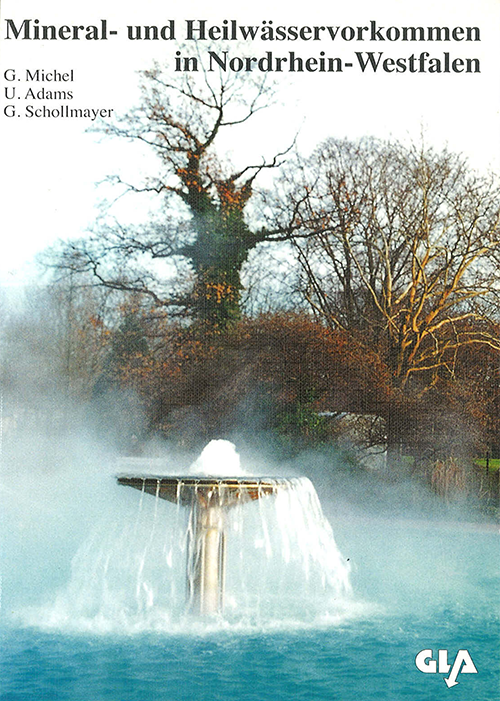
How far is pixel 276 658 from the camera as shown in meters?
4.54

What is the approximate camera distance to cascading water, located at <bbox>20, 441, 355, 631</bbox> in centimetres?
498

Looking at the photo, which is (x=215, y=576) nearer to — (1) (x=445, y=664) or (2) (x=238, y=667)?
(2) (x=238, y=667)

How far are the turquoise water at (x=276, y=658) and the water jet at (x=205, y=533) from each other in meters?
0.26

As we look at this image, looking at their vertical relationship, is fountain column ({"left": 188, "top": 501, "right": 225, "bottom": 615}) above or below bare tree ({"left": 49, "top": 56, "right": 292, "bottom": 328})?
below

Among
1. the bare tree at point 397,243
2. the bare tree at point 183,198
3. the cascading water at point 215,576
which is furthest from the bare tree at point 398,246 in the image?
the cascading water at point 215,576

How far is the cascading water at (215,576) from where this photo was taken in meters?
4.98

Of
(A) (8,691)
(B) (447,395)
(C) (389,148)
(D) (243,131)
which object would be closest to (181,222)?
(D) (243,131)

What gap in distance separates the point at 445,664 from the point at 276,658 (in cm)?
92

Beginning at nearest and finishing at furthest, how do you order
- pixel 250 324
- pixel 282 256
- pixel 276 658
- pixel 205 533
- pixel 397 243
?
pixel 276 658 < pixel 205 533 < pixel 250 324 < pixel 397 243 < pixel 282 256

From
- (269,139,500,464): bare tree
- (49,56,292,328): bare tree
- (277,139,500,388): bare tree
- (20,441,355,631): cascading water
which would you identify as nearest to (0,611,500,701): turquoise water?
(20,441,355,631): cascading water

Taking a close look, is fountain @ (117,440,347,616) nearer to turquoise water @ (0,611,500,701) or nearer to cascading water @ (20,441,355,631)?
cascading water @ (20,441,355,631)

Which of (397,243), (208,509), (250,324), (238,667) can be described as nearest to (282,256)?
(397,243)

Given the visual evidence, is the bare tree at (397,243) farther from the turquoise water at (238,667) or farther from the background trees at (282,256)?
the turquoise water at (238,667)

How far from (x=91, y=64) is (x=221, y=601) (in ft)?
30.9
